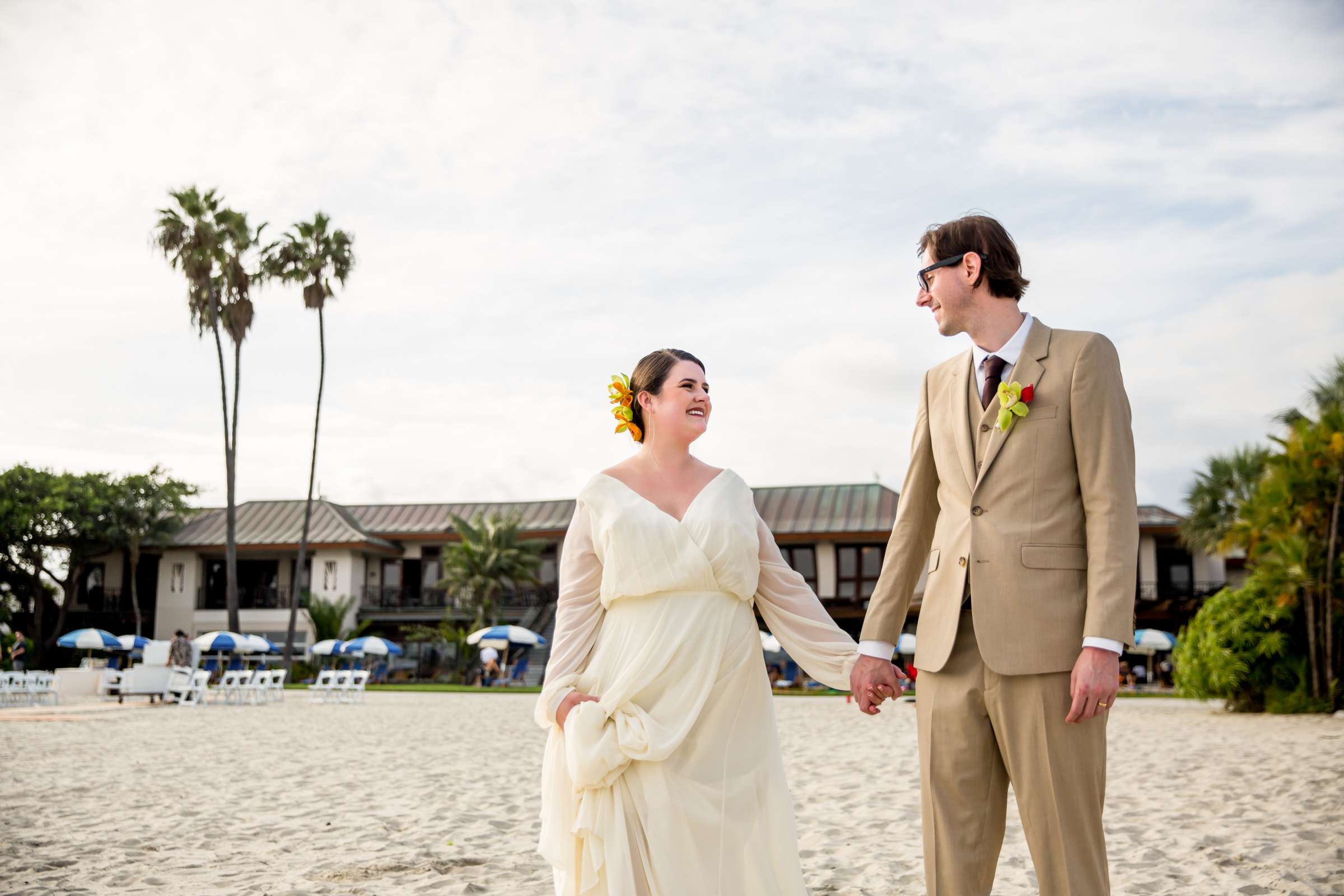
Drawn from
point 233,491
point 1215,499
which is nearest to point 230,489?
point 233,491

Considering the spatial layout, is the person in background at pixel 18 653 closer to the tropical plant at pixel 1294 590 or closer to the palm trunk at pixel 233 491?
the palm trunk at pixel 233 491

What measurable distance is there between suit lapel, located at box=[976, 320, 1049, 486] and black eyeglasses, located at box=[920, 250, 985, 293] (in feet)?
0.84

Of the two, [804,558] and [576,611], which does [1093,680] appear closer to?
[576,611]

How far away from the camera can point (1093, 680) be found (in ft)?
8.60

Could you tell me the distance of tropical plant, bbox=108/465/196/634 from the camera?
41.1 metres

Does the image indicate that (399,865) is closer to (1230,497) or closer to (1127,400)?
(1127,400)

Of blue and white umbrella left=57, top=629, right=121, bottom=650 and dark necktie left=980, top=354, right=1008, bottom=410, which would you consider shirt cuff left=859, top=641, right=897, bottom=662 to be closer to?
dark necktie left=980, top=354, right=1008, bottom=410

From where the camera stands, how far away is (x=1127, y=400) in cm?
282

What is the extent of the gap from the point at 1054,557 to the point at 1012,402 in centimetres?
40

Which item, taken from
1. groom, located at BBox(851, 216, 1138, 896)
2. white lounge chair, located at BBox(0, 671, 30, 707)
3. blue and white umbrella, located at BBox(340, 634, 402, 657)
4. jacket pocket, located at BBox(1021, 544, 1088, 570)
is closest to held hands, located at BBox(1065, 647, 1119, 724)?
groom, located at BBox(851, 216, 1138, 896)

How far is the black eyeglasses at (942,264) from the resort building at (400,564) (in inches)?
1410

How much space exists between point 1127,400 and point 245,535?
44.1 metres

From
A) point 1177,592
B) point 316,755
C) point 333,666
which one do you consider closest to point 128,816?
point 316,755

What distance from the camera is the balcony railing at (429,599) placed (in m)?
41.5
